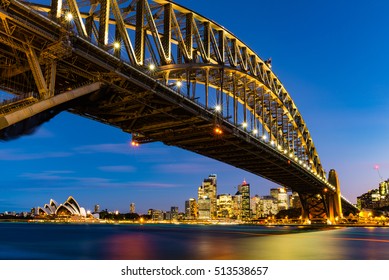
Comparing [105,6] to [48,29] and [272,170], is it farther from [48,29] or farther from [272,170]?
[272,170]

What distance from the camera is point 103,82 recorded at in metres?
29.8

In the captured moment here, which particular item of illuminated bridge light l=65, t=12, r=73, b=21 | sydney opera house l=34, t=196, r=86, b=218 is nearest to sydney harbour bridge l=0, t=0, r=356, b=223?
A: illuminated bridge light l=65, t=12, r=73, b=21

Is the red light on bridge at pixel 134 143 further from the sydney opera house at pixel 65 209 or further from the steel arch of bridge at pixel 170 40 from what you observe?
the sydney opera house at pixel 65 209

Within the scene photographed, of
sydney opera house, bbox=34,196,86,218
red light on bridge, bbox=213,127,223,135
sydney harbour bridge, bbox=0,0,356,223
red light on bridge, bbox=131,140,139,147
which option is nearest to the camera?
sydney harbour bridge, bbox=0,0,356,223

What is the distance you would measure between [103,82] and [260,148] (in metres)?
30.3

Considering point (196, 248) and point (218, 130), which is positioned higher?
point (218, 130)

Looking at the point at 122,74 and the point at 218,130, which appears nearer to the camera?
the point at 122,74

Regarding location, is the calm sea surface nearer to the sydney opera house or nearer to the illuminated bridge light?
the illuminated bridge light

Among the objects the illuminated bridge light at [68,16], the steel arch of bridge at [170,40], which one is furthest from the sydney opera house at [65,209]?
the illuminated bridge light at [68,16]

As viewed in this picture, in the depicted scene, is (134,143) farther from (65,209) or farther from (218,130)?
(65,209)

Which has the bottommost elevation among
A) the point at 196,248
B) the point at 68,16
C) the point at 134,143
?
the point at 196,248

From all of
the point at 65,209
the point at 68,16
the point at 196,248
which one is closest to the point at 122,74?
the point at 68,16
